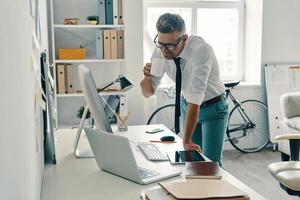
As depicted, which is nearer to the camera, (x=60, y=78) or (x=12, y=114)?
(x=12, y=114)

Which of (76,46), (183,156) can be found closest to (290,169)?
(183,156)

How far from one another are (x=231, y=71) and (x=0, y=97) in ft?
15.8

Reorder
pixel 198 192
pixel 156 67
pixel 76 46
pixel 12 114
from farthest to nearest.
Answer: pixel 76 46, pixel 156 67, pixel 198 192, pixel 12 114

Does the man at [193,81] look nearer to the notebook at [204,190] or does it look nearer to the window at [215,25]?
the notebook at [204,190]

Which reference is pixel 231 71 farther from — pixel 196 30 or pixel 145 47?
pixel 145 47

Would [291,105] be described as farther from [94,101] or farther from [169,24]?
[94,101]

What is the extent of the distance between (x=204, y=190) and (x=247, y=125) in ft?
12.3

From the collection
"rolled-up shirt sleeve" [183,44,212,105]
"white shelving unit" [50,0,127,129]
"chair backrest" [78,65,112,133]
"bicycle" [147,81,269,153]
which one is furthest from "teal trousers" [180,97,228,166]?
"bicycle" [147,81,269,153]

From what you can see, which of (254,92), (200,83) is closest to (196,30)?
(254,92)

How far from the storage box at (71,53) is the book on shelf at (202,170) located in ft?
8.65

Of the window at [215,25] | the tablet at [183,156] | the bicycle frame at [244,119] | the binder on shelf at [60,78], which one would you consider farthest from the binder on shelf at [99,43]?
the tablet at [183,156]

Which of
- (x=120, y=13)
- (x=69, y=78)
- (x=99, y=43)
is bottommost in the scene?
(x=69, y=78)

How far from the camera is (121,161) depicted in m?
1.59

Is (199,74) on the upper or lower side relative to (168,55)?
lower
